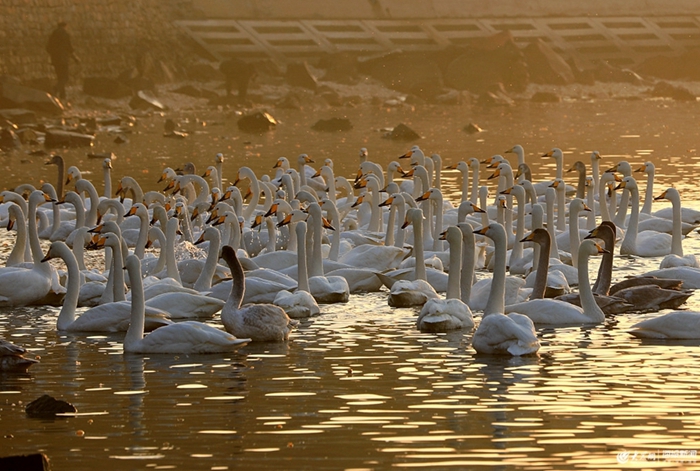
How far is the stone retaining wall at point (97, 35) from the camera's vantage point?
48375 mm

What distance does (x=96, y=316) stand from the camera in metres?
12.4

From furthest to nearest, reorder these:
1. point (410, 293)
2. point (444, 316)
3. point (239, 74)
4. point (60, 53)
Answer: point (239, 74) → point (60, 53) → point (410, 293) → point (444, 316)

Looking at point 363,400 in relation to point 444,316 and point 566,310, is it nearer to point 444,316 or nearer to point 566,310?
point 444,316

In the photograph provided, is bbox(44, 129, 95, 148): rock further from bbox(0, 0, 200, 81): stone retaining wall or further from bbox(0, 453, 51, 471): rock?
bbox(0, 453, 51, 471): rock

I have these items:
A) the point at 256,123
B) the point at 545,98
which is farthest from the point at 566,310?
the point at 545,98

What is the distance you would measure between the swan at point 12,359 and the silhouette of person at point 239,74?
3915 centimetres

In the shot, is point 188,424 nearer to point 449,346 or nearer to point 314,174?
point 449,346

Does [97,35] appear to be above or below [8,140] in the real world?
above

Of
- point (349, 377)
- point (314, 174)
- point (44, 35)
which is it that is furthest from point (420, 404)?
point (44, 35)

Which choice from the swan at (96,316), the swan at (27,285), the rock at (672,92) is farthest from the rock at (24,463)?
the rock at (672,92)

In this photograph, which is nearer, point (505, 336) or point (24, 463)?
point (24, 463)

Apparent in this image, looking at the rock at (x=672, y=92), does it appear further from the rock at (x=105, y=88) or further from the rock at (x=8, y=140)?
the rock at (x=8, y=140)

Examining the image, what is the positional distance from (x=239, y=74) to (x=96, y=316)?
125 ft

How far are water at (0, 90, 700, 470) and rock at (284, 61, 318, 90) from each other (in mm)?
38523
